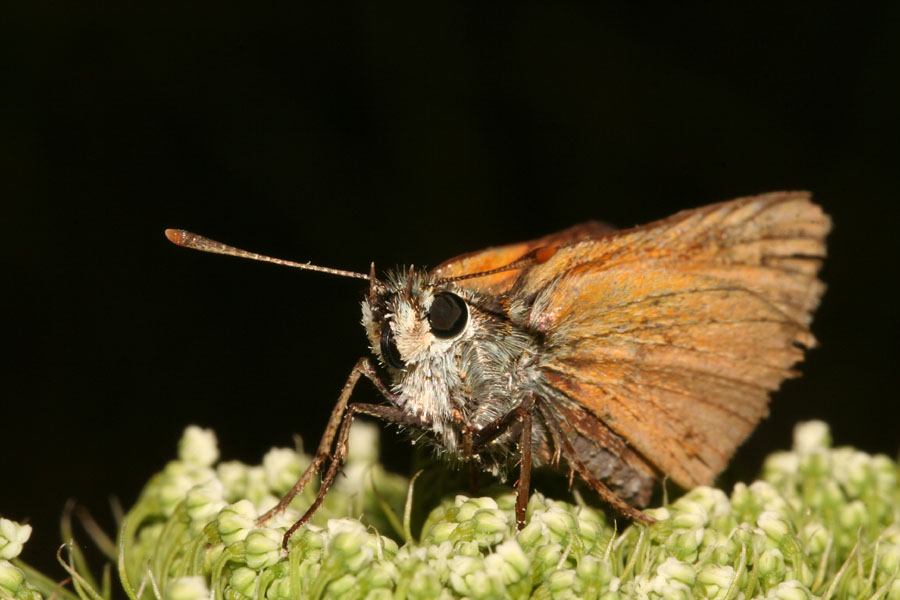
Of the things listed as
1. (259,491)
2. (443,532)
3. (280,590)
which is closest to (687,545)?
(443,532)

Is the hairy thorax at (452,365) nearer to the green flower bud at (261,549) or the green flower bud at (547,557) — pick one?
the green flower bud at (547,557)

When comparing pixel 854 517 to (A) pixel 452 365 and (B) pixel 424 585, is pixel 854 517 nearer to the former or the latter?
(A) pixel 452 365

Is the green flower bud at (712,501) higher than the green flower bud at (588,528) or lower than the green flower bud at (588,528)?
higher

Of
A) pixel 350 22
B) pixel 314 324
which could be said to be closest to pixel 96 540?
pixel 314 324

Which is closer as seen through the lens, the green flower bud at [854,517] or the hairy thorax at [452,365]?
the hairy thorax at [452,365]

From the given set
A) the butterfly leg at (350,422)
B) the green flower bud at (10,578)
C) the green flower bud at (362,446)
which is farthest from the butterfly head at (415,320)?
the green flower bud at (10,578)

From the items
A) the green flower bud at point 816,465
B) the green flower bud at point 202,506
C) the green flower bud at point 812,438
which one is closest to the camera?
the green flower bud at point 202,506

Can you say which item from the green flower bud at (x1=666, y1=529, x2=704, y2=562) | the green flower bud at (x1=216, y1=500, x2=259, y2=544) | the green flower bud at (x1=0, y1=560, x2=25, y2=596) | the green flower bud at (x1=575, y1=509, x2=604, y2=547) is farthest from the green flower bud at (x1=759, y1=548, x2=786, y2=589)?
the green flower bud at (x1=0, y1=560, x2=25, y2=596)

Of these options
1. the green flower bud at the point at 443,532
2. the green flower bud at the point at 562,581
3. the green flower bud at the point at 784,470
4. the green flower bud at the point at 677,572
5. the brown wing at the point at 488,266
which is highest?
the brown wing at the point at 488,266
